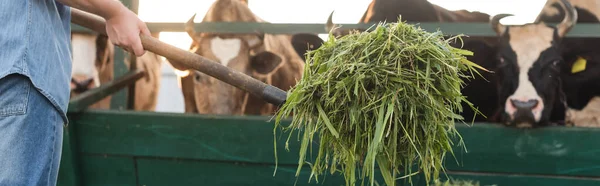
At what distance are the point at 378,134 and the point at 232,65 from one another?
238 cm

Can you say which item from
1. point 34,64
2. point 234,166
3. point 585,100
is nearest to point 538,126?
point 585,100

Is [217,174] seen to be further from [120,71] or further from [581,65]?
[581,65]

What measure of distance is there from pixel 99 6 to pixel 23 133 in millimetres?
498

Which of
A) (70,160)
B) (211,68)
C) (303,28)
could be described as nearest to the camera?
(211,68)

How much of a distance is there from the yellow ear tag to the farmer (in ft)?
9.32

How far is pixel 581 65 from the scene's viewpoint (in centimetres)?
402

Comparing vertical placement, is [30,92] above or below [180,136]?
above

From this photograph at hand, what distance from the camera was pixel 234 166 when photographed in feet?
14.9

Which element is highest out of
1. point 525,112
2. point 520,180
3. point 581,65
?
point 581,65

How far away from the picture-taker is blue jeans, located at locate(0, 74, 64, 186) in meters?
2.09

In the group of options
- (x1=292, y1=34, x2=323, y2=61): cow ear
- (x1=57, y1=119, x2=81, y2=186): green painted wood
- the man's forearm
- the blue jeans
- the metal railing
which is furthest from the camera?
(x1=57, y1=119, x2=81, y2=186): green painted wood

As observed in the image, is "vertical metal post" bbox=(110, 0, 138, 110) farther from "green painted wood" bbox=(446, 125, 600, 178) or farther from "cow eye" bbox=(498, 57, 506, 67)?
"cow eye" bbox=(498, 57, 506, 67)

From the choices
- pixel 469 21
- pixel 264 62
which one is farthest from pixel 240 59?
pixel 469 21

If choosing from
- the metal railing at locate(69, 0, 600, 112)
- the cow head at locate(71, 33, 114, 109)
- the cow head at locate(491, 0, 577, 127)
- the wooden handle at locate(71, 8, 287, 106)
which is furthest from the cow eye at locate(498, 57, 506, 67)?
the cow head at locate(71, 33, 114, 109)
